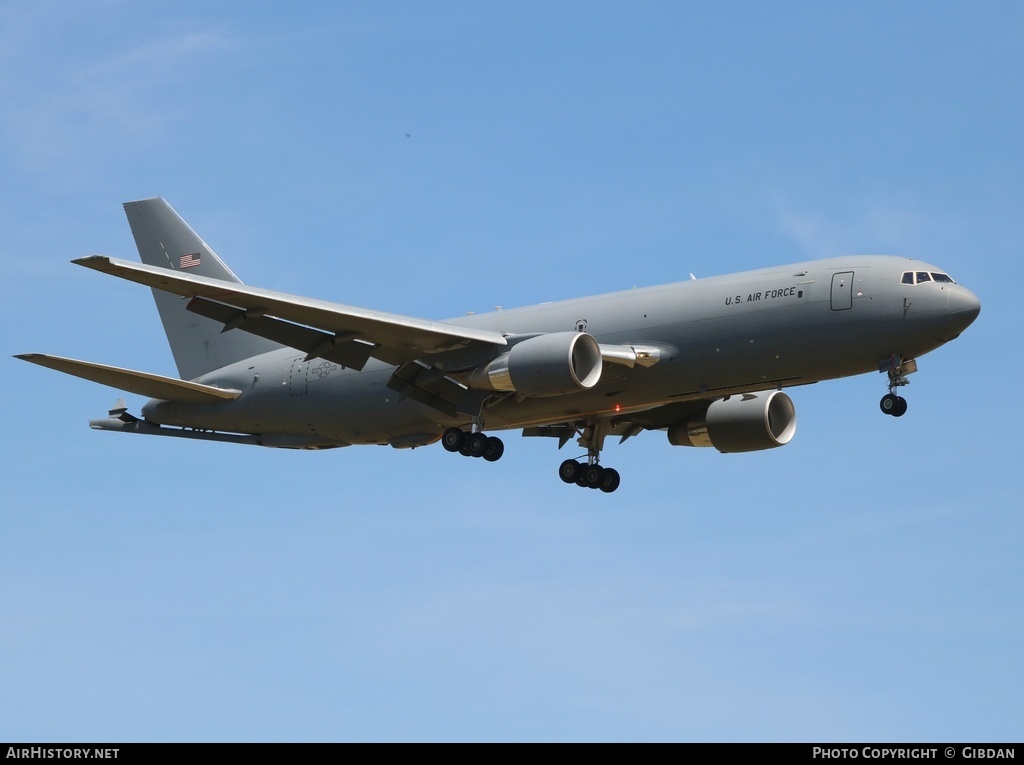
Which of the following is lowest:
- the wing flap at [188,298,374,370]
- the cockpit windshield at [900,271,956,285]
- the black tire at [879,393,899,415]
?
the black tire at [879,393,899,415]

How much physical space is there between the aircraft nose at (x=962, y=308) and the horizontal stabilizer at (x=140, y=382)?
2214 cm

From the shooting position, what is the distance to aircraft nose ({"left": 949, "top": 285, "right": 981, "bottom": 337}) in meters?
38.6

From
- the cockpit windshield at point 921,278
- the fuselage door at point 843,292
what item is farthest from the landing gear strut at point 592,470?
the cockpit windshield at point 921,278

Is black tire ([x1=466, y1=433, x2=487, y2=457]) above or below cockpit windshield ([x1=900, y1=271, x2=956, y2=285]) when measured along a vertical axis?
below

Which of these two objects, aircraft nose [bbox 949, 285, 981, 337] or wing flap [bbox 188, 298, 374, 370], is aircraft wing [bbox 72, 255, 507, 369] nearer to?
wing flap [bbox 188, 298, 374, 370]

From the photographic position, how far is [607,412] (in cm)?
4372

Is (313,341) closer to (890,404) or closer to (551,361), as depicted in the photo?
(551,361)

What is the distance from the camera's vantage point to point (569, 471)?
4819 centimetres

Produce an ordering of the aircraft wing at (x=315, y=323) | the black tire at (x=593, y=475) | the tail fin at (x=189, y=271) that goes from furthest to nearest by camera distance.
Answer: the tail fin at (x=189, y=271), the black tire at (x=593, y=475), the aircraft wing at (x=315, y=323)

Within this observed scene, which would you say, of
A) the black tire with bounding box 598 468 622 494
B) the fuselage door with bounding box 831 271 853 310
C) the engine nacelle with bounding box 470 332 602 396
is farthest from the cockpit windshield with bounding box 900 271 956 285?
the black tire with bounding box 598 468 622 494

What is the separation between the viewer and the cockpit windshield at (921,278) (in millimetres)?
39094

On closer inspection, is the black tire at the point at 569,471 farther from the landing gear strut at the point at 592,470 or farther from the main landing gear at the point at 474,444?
the main landing gear at the point at 474,444
